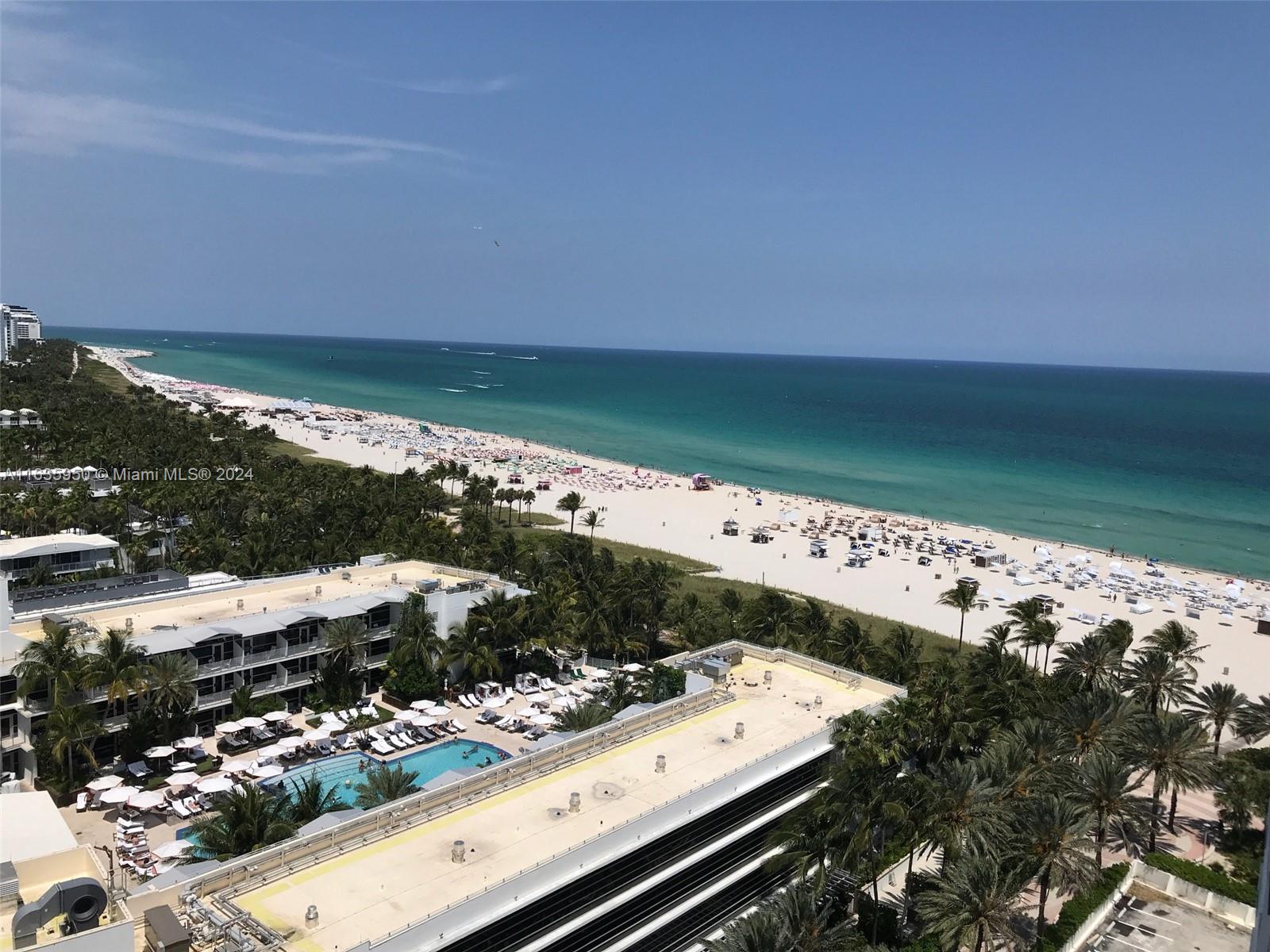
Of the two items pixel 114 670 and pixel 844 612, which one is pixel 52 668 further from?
pixel 844 612

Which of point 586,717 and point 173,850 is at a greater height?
point 586,717

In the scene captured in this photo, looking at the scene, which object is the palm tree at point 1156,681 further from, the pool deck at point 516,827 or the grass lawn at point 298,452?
the grass lawn at point 298,452

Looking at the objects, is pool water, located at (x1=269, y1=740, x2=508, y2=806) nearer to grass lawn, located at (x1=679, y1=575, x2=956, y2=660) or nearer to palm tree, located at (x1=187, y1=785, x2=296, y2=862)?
palm tree, located at (x1=187, y1=785, x2=296, y2=862)

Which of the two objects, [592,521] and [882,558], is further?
[882,558]

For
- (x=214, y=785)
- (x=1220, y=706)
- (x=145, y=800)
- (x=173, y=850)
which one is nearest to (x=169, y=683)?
(x=214, y=785)

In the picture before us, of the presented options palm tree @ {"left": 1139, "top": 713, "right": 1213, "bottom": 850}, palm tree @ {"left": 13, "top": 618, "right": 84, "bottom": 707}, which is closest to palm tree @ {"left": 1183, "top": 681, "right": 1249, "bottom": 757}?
palm tree @ {"left": 1139, "top": 713, "right": 1213, "bottom": 850}
